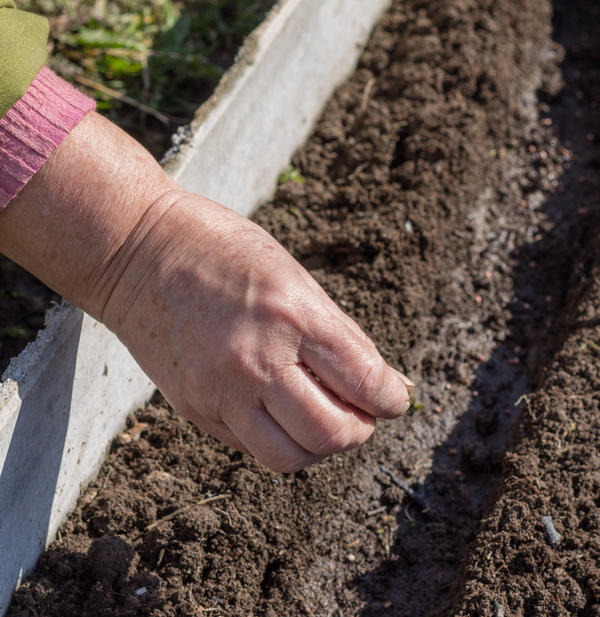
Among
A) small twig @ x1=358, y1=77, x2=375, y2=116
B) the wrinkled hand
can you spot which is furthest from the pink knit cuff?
small twig @ x1=358, y1=77, x2=375, y2=116

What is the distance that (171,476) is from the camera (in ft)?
7.41

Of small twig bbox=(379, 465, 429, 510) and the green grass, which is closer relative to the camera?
small twig bbox=(379, 465, 429, 510)

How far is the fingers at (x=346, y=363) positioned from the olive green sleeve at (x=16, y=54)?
0.84 metres

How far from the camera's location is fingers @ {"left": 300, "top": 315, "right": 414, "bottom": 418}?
1.73m

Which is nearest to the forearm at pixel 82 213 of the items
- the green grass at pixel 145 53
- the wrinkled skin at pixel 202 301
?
the wrinkled skin at pixel 202 301

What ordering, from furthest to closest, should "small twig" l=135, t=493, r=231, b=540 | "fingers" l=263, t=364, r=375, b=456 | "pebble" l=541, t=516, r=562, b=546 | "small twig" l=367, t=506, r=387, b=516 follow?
1. "small twig" l=367, t=506, r=387, b=516
2. "small twig" l=135, t=493, r=231, b=540
3. "pebble" l=541, t=516, r=562, b=546
4. "fingers" l=263, t=364, r=375, b=456

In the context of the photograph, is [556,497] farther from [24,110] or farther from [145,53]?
[145,53]

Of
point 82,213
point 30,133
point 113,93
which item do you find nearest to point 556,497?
point 82,213

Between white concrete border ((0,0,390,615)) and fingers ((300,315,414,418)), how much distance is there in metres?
0.64

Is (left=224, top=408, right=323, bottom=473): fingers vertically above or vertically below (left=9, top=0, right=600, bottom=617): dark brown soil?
above

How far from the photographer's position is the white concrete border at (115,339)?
6.14ft

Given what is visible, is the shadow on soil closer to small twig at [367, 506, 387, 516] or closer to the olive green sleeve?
small twig at [367, 506, 387, 516]

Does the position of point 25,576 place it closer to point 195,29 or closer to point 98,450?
point 98,450

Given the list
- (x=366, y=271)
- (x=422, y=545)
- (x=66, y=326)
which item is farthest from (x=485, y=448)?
(x=66, y=326)
